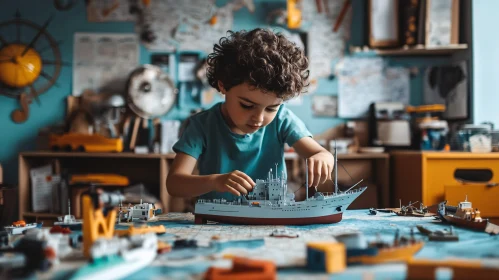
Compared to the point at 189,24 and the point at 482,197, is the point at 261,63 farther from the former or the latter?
the point at 189,24

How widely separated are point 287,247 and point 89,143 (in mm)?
2406

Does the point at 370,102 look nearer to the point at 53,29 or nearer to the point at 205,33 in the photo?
the point at 205,33

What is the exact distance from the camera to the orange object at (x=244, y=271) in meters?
0.71

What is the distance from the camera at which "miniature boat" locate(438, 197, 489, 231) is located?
112 centimetres

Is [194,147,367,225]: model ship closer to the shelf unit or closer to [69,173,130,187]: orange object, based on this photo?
the shelf unit

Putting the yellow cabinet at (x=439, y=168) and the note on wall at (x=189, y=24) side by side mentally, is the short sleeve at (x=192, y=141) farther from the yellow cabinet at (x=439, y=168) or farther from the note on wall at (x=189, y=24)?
the note on wall at (x=189, y=24)

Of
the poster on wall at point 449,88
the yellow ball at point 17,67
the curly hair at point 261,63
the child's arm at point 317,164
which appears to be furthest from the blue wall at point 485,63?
the yellow ball at point 17,67

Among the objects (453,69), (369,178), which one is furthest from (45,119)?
(453,69)

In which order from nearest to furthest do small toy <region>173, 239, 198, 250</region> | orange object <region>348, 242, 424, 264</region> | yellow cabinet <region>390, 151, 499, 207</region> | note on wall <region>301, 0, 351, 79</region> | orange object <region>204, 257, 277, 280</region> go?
orange object <region>204, 257, 277, 280</region> → orange object <region>348, 242, 424, 264</region> → small toy <region>173, 239, 198, 250</region> → yellow cabinet <region>390, 151, 499, 207</region> → note on wall <region>301, 0, 351, 79</region>

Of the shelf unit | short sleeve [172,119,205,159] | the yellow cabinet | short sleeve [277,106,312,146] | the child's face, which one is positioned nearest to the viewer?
the child's face

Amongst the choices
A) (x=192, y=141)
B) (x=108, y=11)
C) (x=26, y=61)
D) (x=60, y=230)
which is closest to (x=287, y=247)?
(x=60, y=230)

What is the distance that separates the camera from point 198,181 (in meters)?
1.36

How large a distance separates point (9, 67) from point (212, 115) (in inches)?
93.3

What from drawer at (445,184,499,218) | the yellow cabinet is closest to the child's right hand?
drawer at (445,184,499,218)
